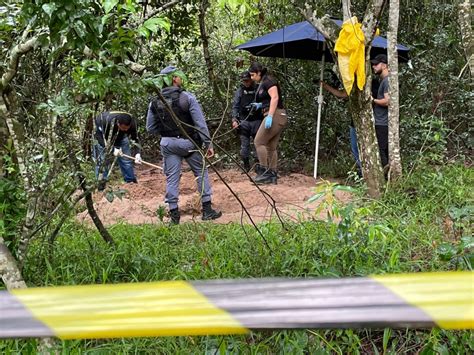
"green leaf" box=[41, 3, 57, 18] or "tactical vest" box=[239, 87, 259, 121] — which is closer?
"green leaf" box=[41, 3, 57, 18]

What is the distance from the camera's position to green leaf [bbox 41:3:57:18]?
2324 mm

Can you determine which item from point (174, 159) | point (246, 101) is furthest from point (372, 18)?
point (246, 101)

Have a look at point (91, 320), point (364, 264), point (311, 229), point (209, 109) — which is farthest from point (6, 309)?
point (209, 109)

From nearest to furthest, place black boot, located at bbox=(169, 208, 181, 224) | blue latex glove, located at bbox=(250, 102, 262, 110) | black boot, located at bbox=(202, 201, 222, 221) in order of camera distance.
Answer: black boot, located at bbox=(169, 208, 181, 224) → black boot, located at bbox=(202, 201, 222, 221) → blue latex glove, located at bbox=(250, 102, 262, 110)

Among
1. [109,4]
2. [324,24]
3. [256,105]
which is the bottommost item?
[256,105]

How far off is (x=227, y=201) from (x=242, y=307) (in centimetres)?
545

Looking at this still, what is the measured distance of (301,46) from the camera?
772 centimetres

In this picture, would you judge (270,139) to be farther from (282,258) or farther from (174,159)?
(282,258)

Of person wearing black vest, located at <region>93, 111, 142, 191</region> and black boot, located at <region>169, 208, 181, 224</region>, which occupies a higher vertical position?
person wearing black vest, located at <region>93, 111, 142, 191</region>

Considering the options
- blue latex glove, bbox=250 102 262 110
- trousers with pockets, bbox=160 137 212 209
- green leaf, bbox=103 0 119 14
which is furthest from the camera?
blue latex glove, bbox=250 102 262 110

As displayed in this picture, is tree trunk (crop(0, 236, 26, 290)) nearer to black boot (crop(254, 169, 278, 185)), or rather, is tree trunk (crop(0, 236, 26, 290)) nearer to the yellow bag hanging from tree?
the yellow bag hanging from tree

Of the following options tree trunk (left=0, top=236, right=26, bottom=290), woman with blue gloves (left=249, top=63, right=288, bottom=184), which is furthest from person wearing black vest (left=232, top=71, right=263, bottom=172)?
tree trunk (left=0, top=236, right=26, bottom=290)

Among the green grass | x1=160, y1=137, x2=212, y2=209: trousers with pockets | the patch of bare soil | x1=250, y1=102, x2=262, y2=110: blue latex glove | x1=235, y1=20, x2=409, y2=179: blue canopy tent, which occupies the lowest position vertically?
the patch of bare soil

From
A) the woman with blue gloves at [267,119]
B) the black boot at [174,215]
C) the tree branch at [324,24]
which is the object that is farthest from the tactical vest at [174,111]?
the woman with blue gloves at [267,119]
